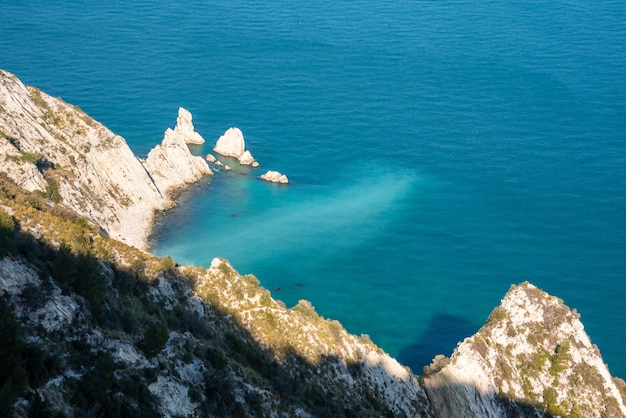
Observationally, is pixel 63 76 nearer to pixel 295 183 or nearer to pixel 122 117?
pixel 122 117

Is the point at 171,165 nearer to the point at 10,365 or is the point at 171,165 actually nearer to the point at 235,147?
the point at 235,147

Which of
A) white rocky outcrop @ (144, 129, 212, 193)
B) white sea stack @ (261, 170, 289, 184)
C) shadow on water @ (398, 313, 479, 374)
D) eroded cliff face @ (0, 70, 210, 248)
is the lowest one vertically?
shadow on water @ (398, 313, 479, 374)

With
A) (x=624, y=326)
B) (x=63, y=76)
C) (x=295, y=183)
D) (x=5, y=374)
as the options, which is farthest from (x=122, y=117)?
(x=5, y=374)

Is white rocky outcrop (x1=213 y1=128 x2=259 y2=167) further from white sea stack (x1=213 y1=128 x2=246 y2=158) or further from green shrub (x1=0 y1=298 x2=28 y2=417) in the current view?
green shrub (x1=0 y1=298 x2=28 y2=417)

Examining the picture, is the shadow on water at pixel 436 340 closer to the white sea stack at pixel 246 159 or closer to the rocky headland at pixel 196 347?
the rocky headland at pixel 196 347

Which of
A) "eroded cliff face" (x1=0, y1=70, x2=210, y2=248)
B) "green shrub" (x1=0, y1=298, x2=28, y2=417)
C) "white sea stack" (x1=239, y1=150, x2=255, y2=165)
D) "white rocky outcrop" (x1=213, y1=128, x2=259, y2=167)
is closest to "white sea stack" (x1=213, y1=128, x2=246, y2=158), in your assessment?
"white rocky outcrop" (x1=213, y1=128, x2=259, y2=167)
